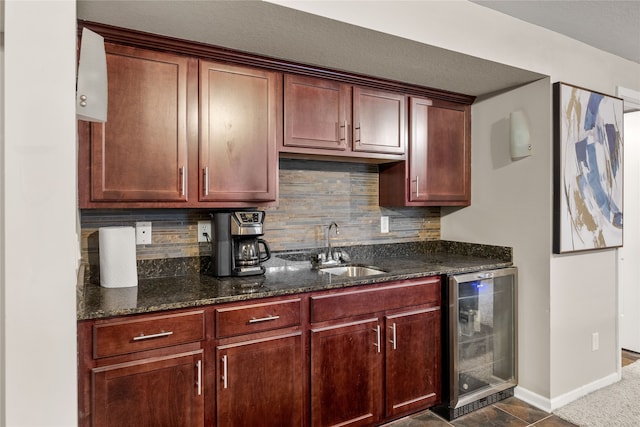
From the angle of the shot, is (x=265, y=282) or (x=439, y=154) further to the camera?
(x=439, y=154)

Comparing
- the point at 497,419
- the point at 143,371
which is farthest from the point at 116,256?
the point at 497,419

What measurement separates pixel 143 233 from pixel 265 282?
29.7 inches

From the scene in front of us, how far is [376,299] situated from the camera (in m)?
2.28

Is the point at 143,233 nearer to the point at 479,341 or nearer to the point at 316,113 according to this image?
the point at 316,113

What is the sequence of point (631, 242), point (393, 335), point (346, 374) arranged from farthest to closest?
point (631, 242)
point (393, 335)
point (346, 374)

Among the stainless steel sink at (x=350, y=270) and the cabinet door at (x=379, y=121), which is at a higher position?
the cabinet door at (x=379, y=121)

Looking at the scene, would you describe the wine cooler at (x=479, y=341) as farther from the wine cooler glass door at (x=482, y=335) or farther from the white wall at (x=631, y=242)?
the white wall at (x=631, y=242)

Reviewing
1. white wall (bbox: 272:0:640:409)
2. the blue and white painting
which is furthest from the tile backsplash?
the blue and white painting

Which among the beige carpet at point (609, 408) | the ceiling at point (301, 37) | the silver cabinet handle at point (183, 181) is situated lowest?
the beige carpet at point (609, 408)

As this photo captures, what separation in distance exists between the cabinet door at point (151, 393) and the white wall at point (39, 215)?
7.3 inches

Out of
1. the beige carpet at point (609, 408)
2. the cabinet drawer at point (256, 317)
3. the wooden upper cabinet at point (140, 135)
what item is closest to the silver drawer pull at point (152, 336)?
the cabinet drawer at point (256, 317)

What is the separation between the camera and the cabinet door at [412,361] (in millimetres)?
2338

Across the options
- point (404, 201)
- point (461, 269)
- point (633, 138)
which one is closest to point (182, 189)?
point (404, 201)

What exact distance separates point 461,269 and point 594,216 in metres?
1.10
